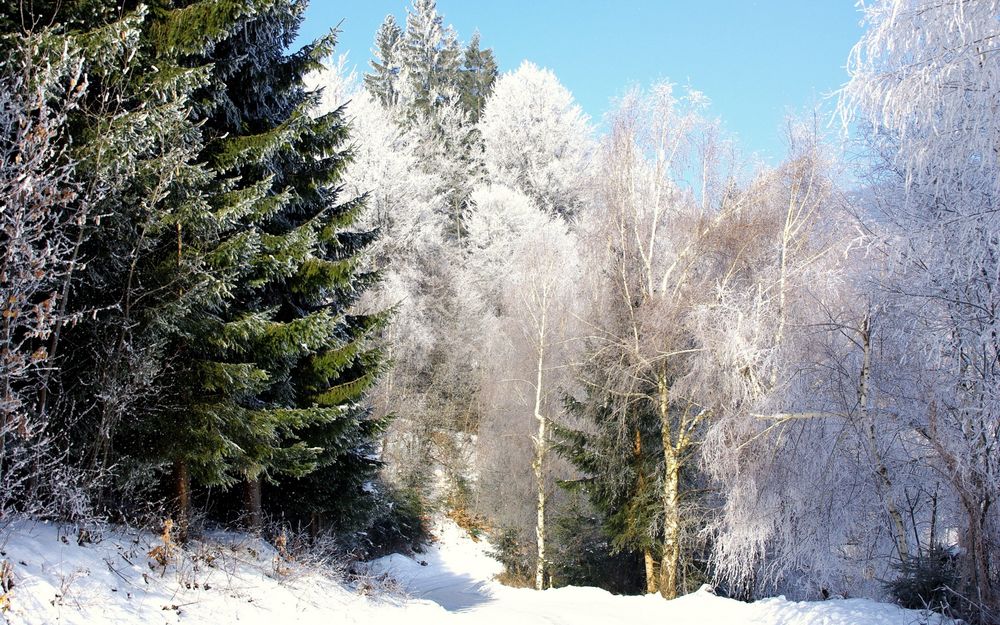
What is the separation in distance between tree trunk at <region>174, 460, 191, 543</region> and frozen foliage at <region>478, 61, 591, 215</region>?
2438cm

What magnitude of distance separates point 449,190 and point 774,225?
2172 centimetres

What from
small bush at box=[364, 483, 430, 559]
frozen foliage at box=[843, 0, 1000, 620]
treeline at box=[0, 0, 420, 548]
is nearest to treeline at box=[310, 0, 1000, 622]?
frozen foliage at box=[843, 0, 1000, 620]

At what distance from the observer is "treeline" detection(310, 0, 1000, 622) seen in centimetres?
489

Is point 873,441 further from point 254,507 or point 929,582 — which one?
point 254,507

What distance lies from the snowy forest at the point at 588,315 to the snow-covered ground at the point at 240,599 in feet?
0.88

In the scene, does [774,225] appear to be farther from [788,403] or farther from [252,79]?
[252,79]

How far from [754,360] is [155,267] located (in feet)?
25.4

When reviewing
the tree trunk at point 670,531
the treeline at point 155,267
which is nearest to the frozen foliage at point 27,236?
the treeline at point 155,267

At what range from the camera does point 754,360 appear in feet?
29.8

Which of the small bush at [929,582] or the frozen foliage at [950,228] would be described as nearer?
the frozen foliage at [950,228]

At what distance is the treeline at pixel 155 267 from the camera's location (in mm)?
4637

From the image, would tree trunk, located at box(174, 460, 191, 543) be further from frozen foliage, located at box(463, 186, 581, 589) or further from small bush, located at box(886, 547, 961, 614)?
frozen foliage, located at box(463, 186, 581, 589)

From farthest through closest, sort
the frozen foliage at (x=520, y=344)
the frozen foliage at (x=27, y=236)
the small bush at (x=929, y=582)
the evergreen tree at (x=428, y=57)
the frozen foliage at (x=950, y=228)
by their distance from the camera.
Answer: the evergreen tree at (x=428, y=57) → the frozen foliage at (x=520, y=344) → the small bush at (x=929, y=582) → the frozen foliage at (x=950, y=228) → the frozen foliage at (x=27, y=236)

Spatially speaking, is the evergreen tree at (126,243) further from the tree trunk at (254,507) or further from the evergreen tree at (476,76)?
the evergreen tree at (476,76)
